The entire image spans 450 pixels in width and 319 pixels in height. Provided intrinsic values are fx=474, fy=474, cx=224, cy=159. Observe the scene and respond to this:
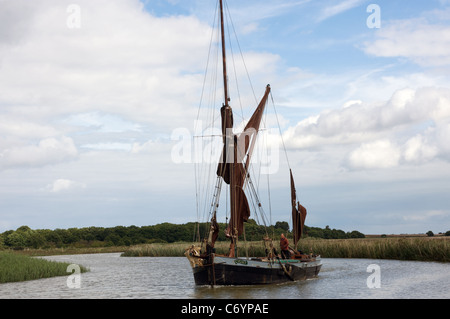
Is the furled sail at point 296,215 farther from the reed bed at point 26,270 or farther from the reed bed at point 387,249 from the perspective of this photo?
the reed bed at point 26,270

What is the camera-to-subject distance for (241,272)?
2831 centimetres

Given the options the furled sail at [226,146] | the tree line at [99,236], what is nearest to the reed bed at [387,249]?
the furled sail at [226,146]

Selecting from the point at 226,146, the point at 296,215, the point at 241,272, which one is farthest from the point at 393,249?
the point at 226,146

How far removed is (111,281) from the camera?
36344 millimetres

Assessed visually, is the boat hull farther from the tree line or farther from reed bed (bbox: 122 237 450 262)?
the tree line

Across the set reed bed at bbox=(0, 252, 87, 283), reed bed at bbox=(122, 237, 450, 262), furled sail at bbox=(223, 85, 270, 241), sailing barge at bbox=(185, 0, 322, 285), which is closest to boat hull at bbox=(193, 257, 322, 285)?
sailing barge at bbox=(185, 0, 322, 285)

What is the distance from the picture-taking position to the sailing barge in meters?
28.2

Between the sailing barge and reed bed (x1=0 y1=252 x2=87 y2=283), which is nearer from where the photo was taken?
the sailing barge

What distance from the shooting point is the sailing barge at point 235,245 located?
28219 millimetres

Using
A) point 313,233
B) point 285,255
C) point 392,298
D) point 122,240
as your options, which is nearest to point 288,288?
point 285,255

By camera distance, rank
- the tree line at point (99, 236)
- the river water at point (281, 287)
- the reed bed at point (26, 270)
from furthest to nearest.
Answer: the tree line at point (99, 236)
the reed bed at point (26, 270)
the river water at point (281, 287)

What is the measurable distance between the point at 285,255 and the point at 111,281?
13.8m

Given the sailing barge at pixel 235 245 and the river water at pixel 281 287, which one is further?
the sailing barge at pixel 235 245
